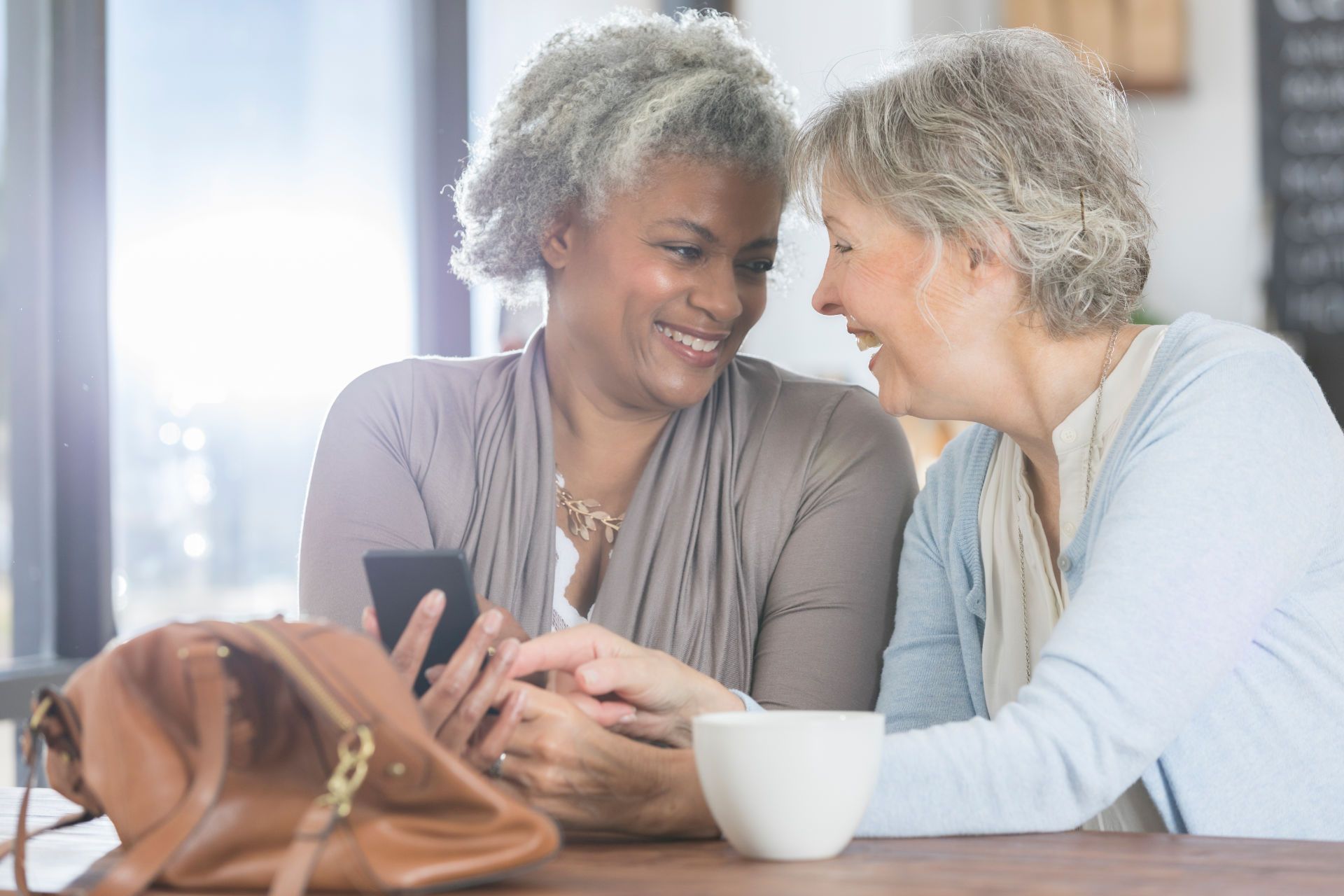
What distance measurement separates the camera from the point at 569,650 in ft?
3.16

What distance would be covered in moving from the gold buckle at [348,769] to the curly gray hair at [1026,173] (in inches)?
30.0

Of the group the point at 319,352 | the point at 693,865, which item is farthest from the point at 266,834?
the point at 319,352

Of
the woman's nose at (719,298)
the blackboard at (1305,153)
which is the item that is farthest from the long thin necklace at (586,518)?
the blackboard at (1305,153)

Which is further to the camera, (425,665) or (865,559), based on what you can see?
(865,559)

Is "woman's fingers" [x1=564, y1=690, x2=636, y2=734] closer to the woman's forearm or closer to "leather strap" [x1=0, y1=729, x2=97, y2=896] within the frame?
the woman's forearm

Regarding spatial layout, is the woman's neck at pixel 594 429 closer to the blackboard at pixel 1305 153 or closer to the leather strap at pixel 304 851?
the leather strap at pixel 304 851

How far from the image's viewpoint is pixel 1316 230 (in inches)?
155

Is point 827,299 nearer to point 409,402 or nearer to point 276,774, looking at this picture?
point 409,402

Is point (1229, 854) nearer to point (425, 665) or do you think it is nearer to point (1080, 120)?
point (425, 665)

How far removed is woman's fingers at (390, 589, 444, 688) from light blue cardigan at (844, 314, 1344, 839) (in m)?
0.30

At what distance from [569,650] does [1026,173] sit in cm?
60

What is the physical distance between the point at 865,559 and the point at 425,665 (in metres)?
0.60

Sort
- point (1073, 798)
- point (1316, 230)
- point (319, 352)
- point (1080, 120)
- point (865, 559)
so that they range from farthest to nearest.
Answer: point (1316, 230)
point (319, 352)
point (865, 559)
point (1080, 120)
point (1073, 798)

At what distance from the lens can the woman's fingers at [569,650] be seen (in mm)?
936
